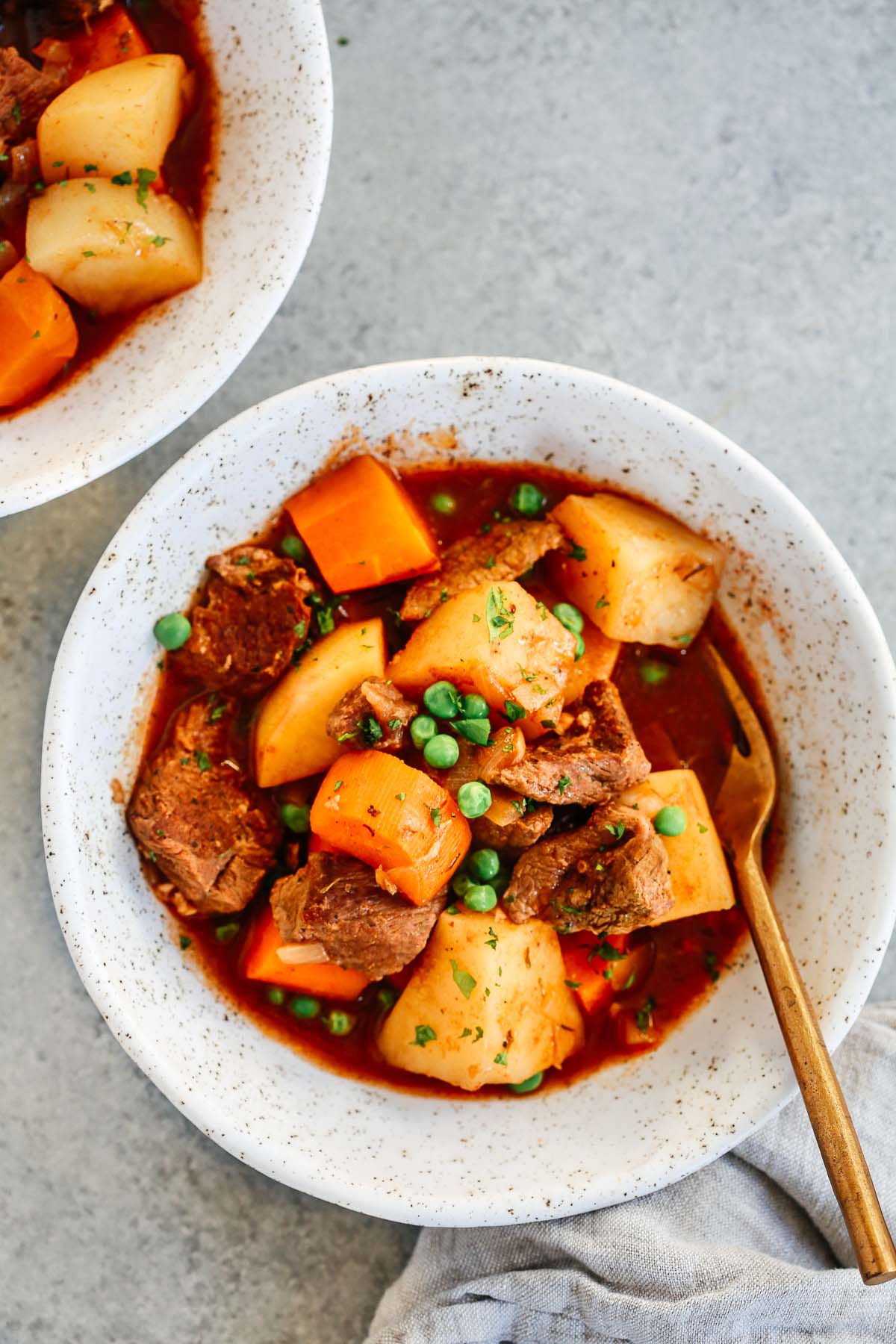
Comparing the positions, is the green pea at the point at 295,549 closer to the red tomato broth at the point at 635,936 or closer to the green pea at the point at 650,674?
the red tomato broth at the point at 635,936

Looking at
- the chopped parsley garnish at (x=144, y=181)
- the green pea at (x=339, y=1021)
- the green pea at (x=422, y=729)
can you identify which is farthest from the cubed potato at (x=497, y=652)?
the chopped parsley garnish at (x=144, y=181)

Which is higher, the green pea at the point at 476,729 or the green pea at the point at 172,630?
the green pea at the point at 172,630

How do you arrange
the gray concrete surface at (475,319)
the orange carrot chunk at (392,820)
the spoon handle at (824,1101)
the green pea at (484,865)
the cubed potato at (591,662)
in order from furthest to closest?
the gray concrete surface at (475,319) → the cubed potato at (591,662) → the green pea at (484,865) → the orange carrot chunk at (392,820) → the spoon handle at (824,1101)

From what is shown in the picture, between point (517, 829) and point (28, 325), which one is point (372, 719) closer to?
point (517, 829)

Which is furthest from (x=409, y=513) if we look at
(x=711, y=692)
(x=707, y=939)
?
(x=707, y=939)

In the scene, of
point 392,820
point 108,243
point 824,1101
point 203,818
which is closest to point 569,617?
point 392,820

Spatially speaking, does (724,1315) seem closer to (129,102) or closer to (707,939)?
(707,939)
